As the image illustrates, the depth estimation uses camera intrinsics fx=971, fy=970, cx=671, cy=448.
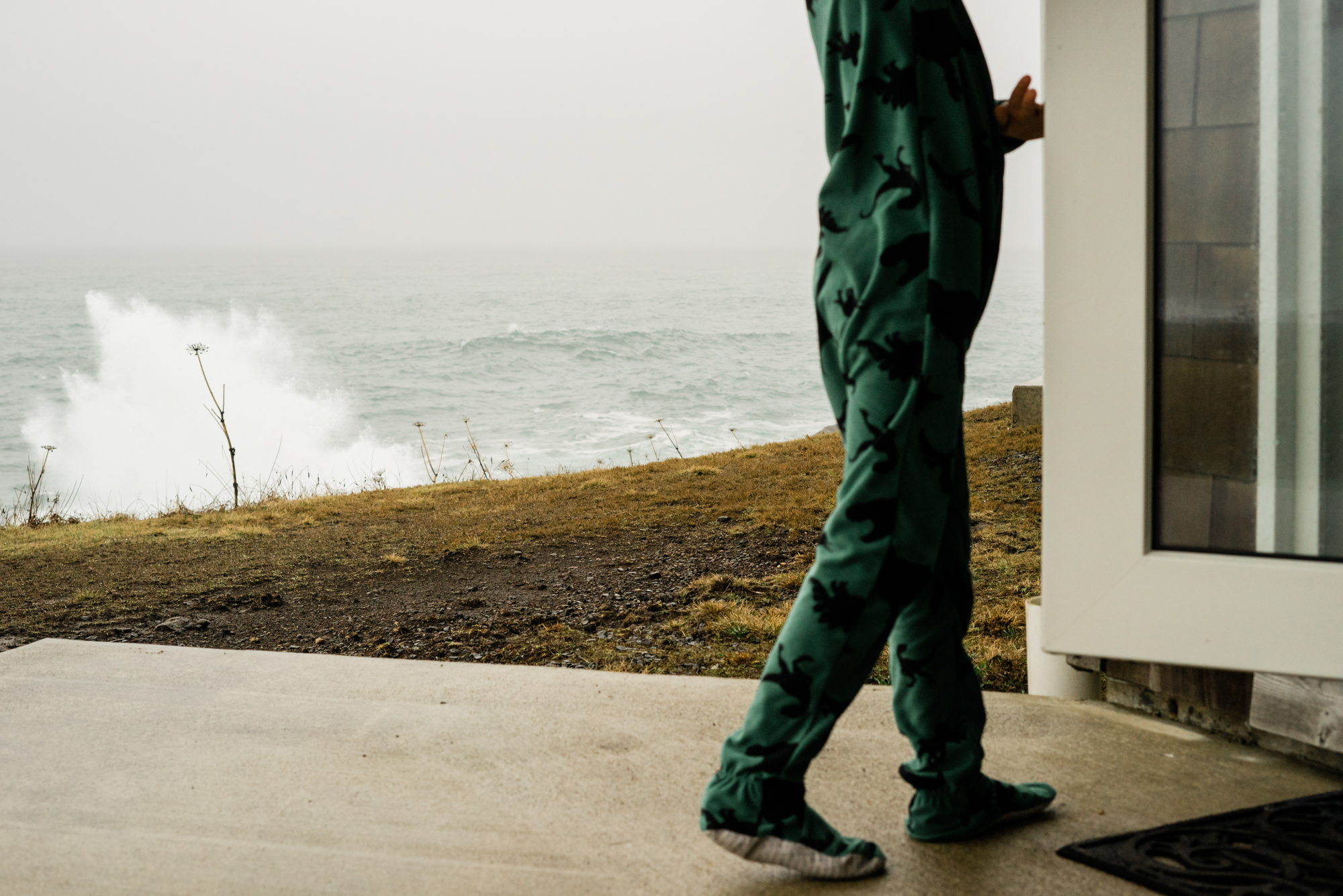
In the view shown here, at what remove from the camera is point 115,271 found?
6419 centimetres

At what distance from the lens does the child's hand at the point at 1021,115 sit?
1.22m

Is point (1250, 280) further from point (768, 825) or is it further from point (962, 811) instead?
point (768, 825)

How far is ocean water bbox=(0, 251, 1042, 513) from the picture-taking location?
1855cm

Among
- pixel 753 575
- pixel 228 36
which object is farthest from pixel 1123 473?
pixel 228 36

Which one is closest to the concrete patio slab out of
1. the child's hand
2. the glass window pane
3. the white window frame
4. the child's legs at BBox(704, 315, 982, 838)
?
the child's legs at BBox(704, 315, 982, 838)

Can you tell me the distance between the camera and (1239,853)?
1.25m

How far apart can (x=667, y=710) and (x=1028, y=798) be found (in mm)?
741

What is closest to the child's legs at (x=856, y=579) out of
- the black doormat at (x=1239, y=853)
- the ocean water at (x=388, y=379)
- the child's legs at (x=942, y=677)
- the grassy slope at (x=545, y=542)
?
the child's legs at (x=942, y=677)

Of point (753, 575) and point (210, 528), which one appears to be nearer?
point (753, 575)

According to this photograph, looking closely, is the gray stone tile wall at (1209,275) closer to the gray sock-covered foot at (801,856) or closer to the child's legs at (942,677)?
the child's legs at (942,677)

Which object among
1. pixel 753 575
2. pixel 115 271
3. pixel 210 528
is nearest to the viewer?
pixel 753 575

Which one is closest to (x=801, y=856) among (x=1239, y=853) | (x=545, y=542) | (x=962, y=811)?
(x=962, y=811)

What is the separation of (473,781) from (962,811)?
0.77 meters

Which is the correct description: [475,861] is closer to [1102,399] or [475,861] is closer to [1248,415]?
[1102,399]
